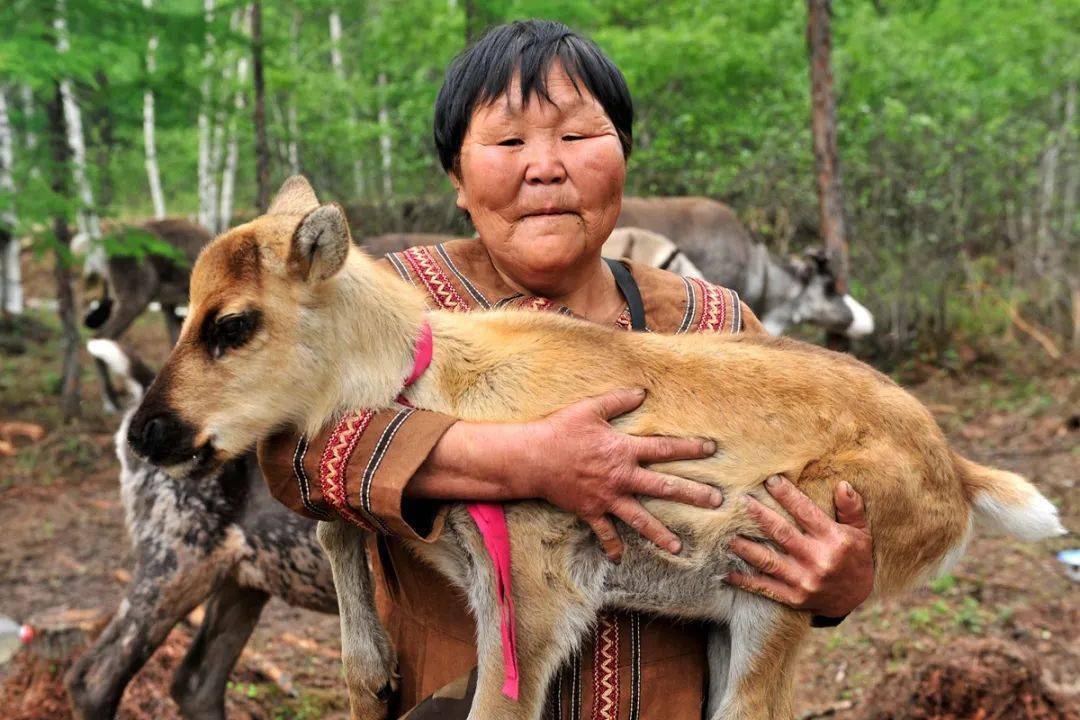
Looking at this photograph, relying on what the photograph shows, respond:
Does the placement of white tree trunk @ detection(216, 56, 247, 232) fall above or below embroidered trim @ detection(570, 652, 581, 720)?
below

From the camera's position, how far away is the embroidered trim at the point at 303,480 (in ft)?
8.34

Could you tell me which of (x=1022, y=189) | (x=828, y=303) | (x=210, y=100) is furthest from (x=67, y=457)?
(x=1022, y=189)

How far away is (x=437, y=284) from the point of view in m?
3.07

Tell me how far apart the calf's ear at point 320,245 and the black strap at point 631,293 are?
Result: 2.89 ft

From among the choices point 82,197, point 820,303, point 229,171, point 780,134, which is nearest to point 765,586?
point 82,197

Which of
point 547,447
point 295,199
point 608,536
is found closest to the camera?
point 547,447

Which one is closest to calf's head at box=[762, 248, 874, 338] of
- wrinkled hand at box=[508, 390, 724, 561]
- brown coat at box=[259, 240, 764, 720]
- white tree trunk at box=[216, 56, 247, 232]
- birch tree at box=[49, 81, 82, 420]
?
birch tree at box=[49, 81, 82, 420]

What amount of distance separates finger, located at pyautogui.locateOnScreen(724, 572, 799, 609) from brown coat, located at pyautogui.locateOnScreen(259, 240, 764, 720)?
0.27 meters

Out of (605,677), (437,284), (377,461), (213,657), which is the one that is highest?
(437,284)

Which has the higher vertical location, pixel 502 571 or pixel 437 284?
pixel 437 284

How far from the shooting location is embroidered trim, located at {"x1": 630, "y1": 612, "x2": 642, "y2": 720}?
2686 mm

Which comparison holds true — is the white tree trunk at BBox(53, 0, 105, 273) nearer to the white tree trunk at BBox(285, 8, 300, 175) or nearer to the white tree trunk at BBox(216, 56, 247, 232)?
the white tree trunk at BBox(285, 8, 300, 175)

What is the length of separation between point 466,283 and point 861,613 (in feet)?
17.5

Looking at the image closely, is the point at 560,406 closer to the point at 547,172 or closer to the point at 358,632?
the point at 547,172
